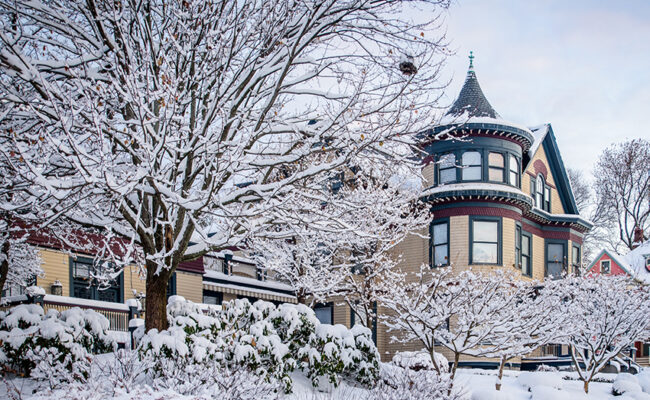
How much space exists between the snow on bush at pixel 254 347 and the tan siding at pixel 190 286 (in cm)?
1142

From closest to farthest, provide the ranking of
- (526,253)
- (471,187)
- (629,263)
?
(471,187), (526,253), (629,263)

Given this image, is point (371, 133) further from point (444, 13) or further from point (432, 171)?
point (432, 171)

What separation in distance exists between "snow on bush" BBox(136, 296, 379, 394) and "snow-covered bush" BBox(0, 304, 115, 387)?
1.01 meters

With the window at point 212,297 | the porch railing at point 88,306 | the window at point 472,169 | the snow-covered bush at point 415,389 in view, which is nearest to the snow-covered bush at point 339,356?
the snow-covered bush at point 415,389

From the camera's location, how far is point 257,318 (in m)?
10.9

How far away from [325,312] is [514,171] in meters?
10.2

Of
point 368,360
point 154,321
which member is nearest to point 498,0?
point 368,360

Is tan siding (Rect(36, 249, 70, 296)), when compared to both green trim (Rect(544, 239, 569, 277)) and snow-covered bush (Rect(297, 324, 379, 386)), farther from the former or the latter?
green trim (Rect(544, 239, 569, 277))

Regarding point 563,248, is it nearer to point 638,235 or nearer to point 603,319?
point 603,319

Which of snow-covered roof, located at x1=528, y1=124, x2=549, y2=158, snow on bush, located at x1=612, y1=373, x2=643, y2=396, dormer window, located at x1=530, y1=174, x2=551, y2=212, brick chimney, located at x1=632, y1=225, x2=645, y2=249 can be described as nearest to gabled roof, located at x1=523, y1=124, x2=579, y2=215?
snow-covered roof, located at x1=528, y1=124, x2=549, y2=158

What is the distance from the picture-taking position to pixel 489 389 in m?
13.0

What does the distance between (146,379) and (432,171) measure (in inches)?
690

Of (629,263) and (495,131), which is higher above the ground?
(495,131)

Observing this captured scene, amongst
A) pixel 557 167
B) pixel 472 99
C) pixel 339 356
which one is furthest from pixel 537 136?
pixel 339 356
